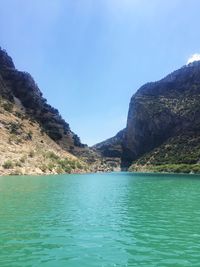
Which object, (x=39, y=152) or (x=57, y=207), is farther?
(x=39, y=152)

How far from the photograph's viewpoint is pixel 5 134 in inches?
6703

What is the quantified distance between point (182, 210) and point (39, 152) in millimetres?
136285

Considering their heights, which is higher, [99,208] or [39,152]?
[39,152]

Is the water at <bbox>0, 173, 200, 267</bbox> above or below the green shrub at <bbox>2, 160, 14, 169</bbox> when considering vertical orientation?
below

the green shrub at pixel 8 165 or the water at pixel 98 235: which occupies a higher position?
the green shrub at pixel 8 165

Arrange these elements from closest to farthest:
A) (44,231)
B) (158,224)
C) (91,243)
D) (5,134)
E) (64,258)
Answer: (64,258), (91,243), (44,231), (158,224), (5,134)

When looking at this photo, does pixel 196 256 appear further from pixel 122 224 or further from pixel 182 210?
pixel 182 210

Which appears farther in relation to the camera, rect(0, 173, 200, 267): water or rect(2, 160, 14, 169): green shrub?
rect(2, 160, 14, 169): green shrub

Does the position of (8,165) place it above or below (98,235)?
above

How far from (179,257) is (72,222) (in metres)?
13.5

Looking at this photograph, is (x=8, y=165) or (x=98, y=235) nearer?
(x=98, y=235)

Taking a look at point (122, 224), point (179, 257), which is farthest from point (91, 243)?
point (122, 224)

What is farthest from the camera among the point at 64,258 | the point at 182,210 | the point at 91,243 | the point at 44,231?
the point at 182,210

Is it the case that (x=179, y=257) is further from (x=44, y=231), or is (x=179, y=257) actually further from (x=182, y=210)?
(x=182, y=210)
